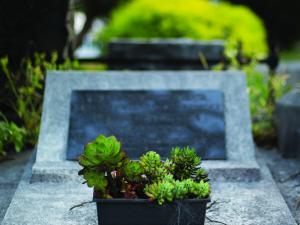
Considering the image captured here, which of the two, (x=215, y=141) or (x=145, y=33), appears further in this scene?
(x=145, y=33)

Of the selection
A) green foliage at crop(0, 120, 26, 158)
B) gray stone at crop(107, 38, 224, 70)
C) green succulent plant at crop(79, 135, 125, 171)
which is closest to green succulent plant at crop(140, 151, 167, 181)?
green succulent plant at crop(79, 135, 125, 171)

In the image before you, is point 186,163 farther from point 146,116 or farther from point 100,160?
point 146,116

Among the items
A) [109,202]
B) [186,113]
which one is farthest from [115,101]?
[109,202]

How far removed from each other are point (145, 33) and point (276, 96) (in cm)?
396

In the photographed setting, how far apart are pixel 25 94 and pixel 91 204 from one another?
184 cm

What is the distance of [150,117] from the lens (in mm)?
4574

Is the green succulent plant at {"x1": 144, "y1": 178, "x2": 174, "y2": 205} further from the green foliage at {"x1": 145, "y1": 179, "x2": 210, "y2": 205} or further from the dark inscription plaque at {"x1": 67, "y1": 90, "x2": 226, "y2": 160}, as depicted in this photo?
the dark inscription plaque at {"x1": 67, "y1": 90, "x2": 226, "y2": 160}

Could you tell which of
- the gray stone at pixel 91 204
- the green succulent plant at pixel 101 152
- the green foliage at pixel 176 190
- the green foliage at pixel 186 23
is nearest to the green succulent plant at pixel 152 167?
the green foliage at pixel 176 190

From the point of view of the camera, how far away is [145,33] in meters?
9.44

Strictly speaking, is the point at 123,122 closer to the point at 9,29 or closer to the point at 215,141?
the point at 215,141

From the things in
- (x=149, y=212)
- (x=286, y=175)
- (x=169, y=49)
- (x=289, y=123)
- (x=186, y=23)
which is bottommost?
(x=286, y=175)

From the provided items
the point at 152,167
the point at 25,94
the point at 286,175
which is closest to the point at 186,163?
the point at 152,167

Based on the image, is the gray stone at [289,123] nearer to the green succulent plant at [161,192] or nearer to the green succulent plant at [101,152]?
the green succulent plant at [161,192]

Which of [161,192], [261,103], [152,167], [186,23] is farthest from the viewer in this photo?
[186,23]
